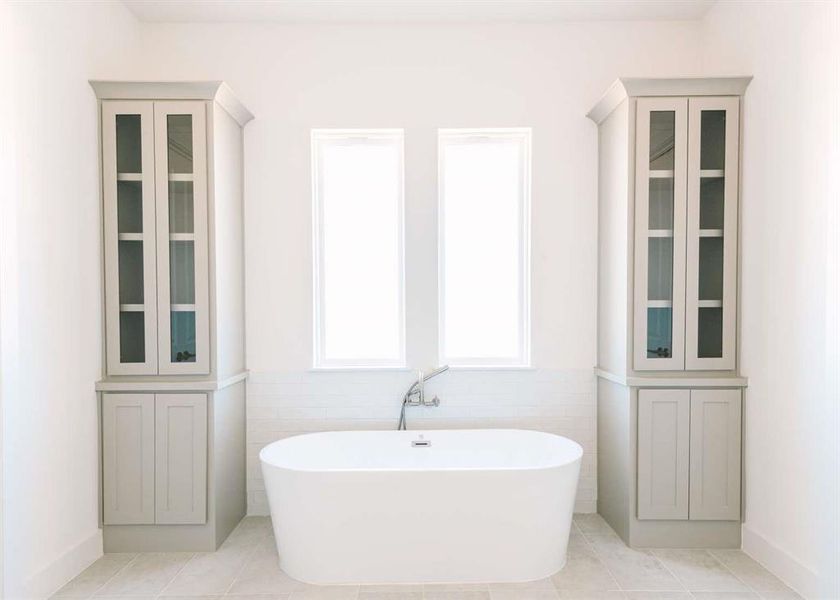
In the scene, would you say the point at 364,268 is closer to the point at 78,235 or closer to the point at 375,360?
the point at 375,360

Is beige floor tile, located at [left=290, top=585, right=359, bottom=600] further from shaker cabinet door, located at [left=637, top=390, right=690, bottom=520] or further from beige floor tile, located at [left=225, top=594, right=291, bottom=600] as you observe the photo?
shaker cabinet door, located at [left=637, top=390, right=690, bottom=520]

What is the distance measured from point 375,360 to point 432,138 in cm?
145

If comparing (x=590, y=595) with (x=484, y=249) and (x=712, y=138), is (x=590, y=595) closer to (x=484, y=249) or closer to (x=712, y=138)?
(x=484, y=249)

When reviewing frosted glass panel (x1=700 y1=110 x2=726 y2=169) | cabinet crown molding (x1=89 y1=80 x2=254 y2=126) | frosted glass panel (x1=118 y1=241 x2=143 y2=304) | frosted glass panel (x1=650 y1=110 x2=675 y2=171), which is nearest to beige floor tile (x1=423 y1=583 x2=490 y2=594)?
frosted glass panel (x1=118 y1=241 x2=143 y2=304)

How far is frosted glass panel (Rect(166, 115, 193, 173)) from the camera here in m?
3.01

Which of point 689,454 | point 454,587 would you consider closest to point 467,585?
point 454,587

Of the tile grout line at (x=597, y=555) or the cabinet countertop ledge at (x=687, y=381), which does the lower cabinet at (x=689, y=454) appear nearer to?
the cabinet countertop ledge at (x=687, y=381)

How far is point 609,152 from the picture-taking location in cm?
332

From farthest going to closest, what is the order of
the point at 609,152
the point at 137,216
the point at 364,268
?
the point at 364,268 → the point at 609,152 → the point at 137,216

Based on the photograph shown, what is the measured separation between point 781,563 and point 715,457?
0.55 m

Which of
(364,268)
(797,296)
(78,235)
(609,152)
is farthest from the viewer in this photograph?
(364,268)

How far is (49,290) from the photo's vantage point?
8.58 ft

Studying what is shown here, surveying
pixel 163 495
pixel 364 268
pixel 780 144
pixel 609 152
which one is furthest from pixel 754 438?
pixel 163 495

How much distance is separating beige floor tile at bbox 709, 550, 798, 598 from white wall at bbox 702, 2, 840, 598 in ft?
0.17
